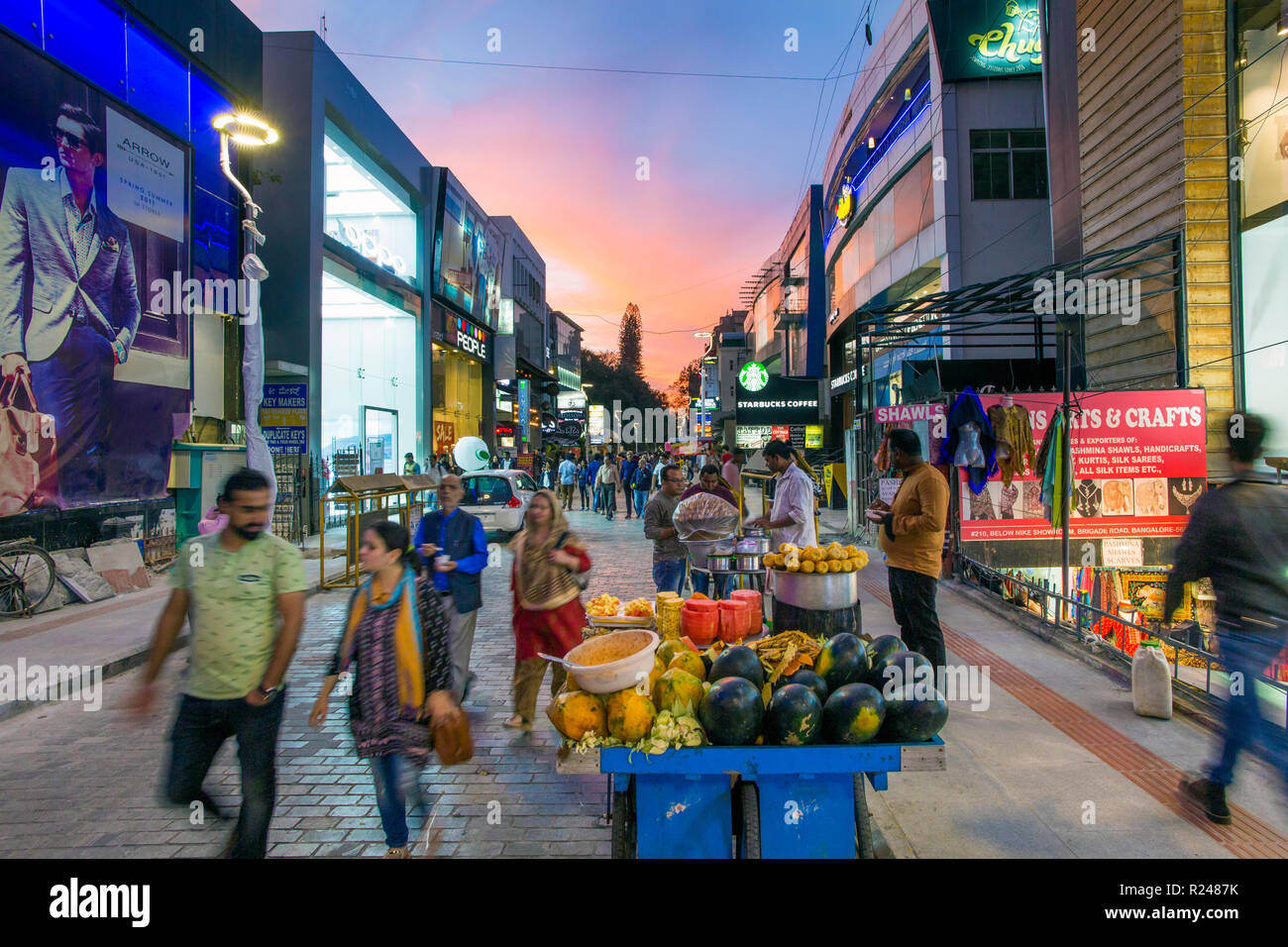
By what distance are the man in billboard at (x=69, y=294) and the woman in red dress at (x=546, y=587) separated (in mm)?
8486

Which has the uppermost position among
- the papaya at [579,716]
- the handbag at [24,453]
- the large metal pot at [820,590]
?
the handbag at [24,453]

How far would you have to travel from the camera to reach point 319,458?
17531 millimetres

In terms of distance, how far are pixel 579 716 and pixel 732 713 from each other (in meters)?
0.66

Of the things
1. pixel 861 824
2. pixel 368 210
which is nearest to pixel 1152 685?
pixel 861 824

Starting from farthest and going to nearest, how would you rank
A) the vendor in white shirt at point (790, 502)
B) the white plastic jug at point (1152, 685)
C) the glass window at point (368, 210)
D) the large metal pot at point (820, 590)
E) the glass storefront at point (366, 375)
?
the glass window at point (368, 210) < the glass storefront at point (366, 375) < the vendor in white shirt at point (790, 502) < the white plastic jug at point (1152, 685) < the large metal pot at point (820, 590)

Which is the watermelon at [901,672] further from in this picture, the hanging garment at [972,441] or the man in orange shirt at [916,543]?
the hanging garment at [972,441]

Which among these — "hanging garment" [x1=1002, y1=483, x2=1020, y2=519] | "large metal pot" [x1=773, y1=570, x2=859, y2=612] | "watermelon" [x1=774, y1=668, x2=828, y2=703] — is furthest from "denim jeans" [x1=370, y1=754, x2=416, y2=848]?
"hanging garment" [x1=1002, y1=483, x2=1020, y2=519]

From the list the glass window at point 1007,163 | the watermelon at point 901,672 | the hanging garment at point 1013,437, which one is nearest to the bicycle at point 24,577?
the watermelon at point 901,672

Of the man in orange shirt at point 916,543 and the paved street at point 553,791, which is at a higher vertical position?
the man in orange shirt at point 916,543

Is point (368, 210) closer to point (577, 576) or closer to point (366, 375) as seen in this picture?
point (366, 375)

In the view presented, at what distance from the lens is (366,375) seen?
22859 millimetres

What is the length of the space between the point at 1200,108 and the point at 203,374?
17030mm

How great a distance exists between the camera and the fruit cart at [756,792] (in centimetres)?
293
